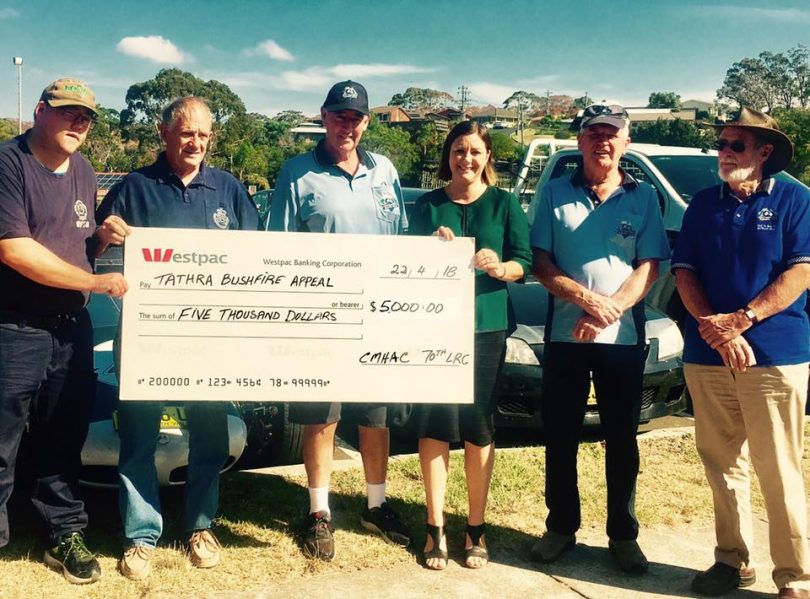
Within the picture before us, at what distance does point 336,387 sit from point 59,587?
1398mm

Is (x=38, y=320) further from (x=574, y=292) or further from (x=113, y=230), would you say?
(x=574, y=292)

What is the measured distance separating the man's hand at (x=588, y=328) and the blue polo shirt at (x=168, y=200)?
1.60m

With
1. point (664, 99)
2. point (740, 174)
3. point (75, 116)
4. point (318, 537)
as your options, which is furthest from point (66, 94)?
point (664, 99)

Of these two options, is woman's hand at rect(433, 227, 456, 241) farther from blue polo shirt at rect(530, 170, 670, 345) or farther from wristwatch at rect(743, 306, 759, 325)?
wristwatch at rect(743, 306, 759, 325)

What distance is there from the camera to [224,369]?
11.3 feet

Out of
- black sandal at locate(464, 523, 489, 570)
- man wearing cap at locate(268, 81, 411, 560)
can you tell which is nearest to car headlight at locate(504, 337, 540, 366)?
man wearing cap at locate(268, 81, 411, 560)

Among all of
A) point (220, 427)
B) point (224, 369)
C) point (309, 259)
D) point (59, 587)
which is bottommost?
point (59, 587)

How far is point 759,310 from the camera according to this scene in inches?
121

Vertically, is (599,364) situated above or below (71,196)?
below

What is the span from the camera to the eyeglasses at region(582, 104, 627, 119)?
344cm

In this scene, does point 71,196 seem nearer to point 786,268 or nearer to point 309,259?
point 309,259

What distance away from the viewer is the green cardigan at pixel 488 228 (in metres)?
3.44

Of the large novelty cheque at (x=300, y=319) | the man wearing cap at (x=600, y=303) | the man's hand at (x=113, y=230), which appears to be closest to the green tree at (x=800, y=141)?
the man wearing cap at (x=600, y=303)

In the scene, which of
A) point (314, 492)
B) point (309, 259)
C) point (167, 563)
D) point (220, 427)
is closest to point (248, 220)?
point (309, 259)
